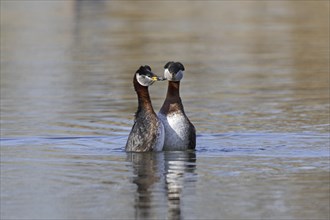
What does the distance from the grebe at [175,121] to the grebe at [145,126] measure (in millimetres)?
181

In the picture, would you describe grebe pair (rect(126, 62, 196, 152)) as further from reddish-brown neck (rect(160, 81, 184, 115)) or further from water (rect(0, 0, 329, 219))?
water (rect(0, 0, 329, 219))

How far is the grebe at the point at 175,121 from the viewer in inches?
576

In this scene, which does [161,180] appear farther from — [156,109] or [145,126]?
[156,109]

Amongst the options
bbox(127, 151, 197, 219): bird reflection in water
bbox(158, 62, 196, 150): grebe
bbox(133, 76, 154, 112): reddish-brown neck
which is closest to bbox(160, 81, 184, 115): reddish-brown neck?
bbox(158, 62, 196, 150): grebe

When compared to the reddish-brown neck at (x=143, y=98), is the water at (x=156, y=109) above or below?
below

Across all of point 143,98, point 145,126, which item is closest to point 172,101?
point 143,98

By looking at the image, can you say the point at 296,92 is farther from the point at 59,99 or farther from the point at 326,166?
the point at 326,166

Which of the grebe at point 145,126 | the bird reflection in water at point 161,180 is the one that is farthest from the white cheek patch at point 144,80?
the bird reflection in water at point 161,180

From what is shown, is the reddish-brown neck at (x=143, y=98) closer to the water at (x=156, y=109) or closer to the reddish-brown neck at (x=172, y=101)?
the reddish-brown neck at (x=172, y=101)

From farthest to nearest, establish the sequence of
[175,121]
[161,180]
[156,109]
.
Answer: [156,109]
[175,121]
[161,180]

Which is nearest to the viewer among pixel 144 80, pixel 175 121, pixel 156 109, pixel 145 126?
pixel 145 126

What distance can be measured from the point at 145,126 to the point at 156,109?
405 centimetres

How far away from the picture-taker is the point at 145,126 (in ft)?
47.6

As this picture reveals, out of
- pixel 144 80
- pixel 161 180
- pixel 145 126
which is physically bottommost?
pixel 161 180
